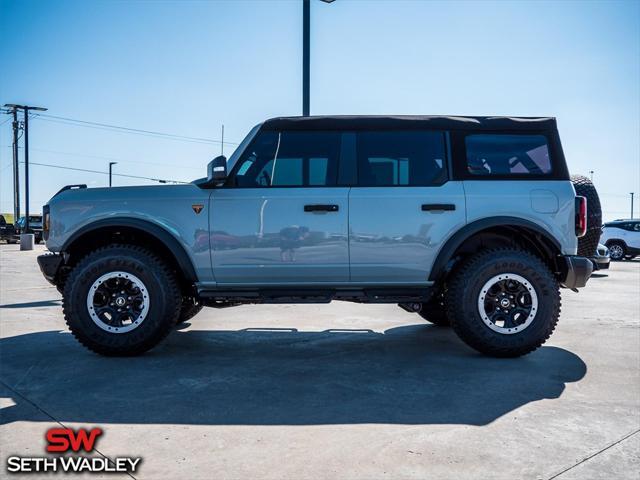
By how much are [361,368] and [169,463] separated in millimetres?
2016

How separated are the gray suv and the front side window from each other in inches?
0.5

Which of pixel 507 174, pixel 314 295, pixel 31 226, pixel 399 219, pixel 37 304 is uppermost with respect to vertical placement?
pixel 507 174

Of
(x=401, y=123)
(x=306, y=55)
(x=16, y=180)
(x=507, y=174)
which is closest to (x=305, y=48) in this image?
(x=306, y=55)

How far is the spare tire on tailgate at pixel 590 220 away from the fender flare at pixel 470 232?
685 mm

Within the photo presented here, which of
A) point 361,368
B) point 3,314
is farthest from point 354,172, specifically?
point 3,314

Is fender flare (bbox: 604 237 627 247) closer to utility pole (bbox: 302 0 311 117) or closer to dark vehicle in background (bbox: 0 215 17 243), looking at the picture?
utility pole (bbox: 302 0 311 117)

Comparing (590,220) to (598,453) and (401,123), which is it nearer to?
(401,123)

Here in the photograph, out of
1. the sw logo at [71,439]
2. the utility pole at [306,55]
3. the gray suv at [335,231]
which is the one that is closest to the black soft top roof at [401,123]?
the gray suv at [335,231]

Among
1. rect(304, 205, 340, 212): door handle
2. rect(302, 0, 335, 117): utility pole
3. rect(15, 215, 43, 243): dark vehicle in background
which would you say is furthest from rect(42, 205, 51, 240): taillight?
rect(15, 215, 43, 243): dark vehicle in background

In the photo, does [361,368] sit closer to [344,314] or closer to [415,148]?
[415,148]

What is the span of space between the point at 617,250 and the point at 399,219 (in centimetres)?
1872

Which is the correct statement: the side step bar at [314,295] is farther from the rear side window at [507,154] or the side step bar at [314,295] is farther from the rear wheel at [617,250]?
the rear wheel at [617,250]

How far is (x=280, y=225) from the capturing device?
4.68 m

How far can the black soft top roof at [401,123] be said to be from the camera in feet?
16.1
